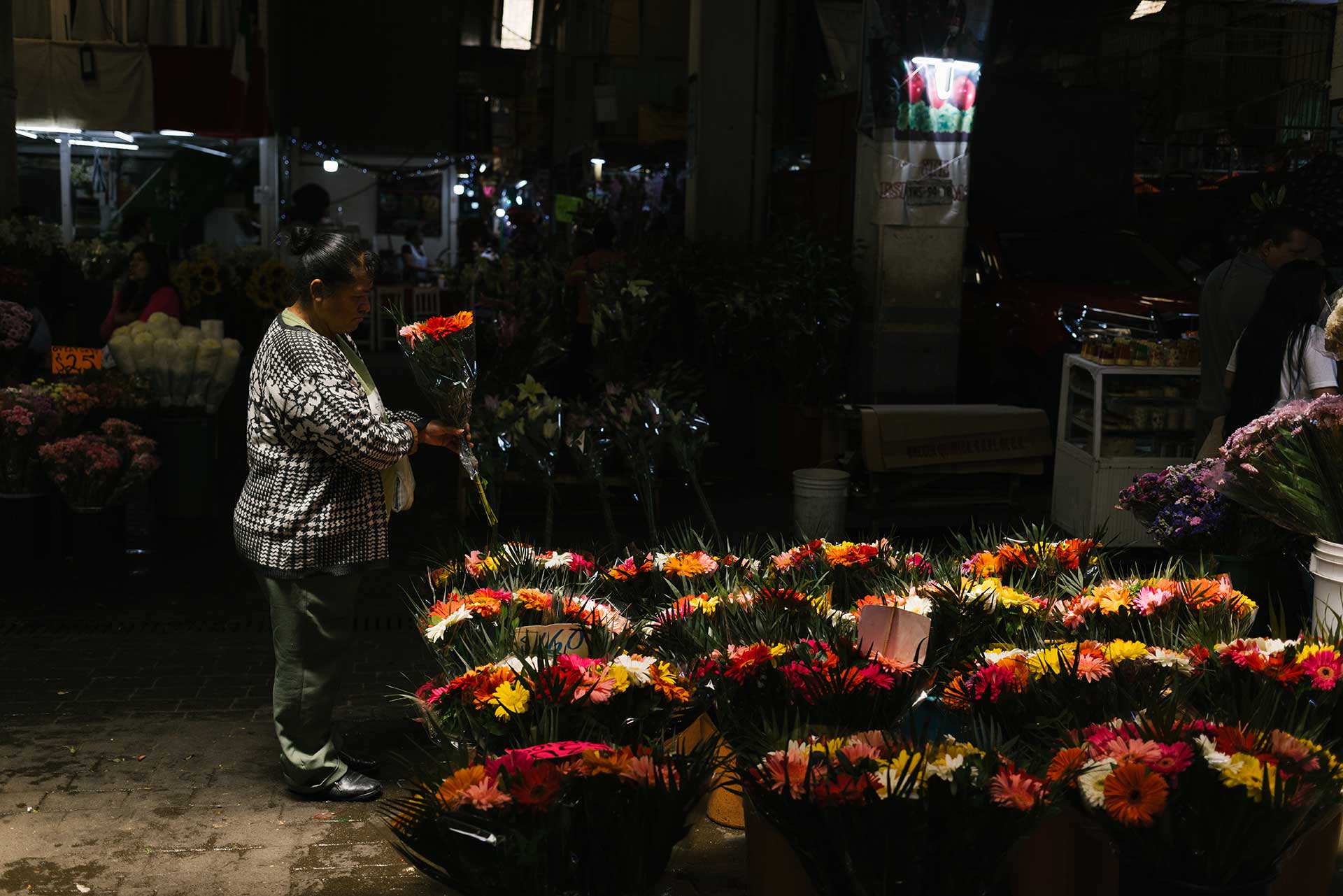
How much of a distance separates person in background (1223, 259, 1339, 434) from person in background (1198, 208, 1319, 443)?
191 mm

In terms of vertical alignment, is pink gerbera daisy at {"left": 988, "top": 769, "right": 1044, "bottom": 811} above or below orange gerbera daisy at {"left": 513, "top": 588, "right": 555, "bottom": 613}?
→ above

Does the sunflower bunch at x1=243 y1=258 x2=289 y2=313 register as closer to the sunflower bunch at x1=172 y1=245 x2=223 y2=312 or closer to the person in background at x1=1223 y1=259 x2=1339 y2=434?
the sunflower bunch at x1=172 y1=245 x2=223 y2=312

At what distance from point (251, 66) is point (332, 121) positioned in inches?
267

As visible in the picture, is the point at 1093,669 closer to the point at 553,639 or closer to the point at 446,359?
the point at 553,639

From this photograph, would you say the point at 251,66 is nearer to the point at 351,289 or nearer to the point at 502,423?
the point at 502,423

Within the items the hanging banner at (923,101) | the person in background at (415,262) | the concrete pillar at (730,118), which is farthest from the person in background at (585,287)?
the person in background at (415,262)

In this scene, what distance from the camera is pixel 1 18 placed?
9789 millimetres

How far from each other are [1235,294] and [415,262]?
1960 centimetres

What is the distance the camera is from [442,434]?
4293 millimetres

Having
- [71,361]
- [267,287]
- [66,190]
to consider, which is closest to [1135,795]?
[71,361]

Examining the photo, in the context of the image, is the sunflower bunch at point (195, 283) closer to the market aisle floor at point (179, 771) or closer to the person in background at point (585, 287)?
the person in background at point (585, 287)

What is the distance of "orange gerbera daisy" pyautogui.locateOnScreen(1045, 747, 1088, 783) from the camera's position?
8.63ft

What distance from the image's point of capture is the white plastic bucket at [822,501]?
7.82 metres

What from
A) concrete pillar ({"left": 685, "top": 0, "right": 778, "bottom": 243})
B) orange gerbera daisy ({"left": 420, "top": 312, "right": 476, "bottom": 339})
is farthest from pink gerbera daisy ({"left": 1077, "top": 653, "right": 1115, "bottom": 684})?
concrete pillar ({"left": 685, "top": 0, "right": 778, "bottom": 243})
